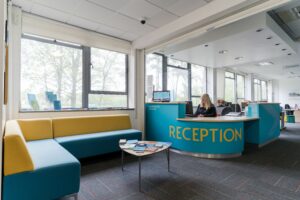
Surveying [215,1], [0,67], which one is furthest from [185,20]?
[0,67]

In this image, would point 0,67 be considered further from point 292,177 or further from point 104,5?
point 292,177

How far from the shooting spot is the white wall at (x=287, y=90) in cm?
1222

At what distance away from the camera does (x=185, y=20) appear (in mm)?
3607

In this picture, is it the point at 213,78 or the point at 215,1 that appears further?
the point at 213,78

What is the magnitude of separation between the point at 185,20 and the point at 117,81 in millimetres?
2530

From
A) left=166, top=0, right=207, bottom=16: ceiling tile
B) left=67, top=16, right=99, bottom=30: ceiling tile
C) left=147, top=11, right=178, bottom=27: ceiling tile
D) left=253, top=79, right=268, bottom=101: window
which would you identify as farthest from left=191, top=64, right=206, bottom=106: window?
left=253, top=79, right=268, bottom=101: window

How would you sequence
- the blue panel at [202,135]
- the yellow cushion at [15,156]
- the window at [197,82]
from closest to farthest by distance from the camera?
1. the yellow cushion at [15,156]
2. the blue panel at [202,135]
3. the window at [197,82]

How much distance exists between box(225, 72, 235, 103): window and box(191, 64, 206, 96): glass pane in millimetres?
1603

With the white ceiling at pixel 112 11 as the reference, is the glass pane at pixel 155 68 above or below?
below

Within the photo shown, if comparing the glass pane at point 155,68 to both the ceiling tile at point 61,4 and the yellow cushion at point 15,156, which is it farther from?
the yellow cushion at point 15,156

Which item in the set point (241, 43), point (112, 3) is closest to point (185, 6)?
point (112, 3)

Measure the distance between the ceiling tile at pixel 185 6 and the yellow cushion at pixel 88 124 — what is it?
274cm

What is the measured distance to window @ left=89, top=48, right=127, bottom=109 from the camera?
15.2 feet

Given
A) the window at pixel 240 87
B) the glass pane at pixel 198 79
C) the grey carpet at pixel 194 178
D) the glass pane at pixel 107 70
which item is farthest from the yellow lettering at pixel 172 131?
the window at pixel 240 87
